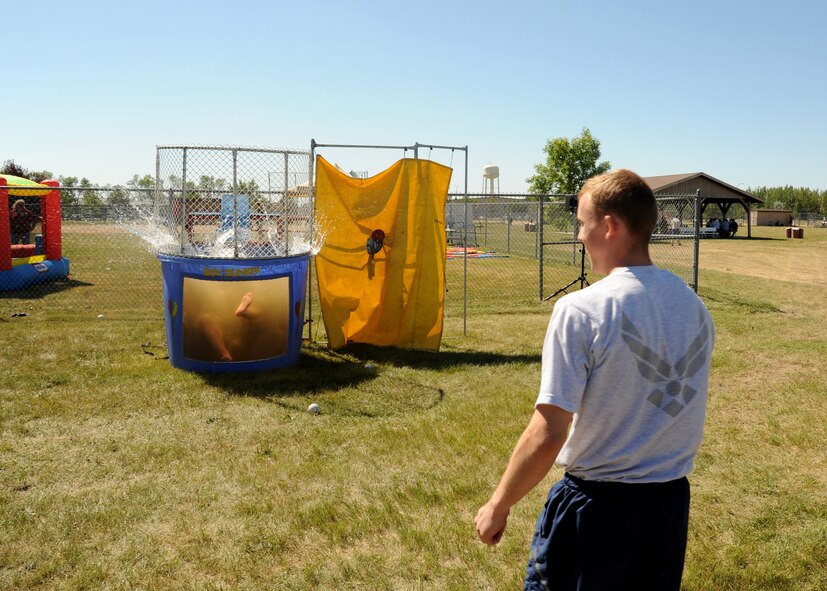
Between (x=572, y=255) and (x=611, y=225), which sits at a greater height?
(x=611, y=225)

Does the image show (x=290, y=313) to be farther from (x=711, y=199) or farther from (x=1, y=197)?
(x=711, y=199)

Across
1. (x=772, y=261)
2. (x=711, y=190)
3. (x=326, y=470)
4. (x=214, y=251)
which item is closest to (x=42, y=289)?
(x=214, y=251)

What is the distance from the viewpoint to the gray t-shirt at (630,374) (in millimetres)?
1822

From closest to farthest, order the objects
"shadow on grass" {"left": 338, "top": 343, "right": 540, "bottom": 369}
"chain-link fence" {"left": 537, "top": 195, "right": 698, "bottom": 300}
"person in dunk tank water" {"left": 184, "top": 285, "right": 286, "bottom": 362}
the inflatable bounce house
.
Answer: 1. "person in dunk tank water" {"left": 184, "top": 285, "right": 286, "bottom": 362}
2. "shadow on grass" {"left": 338, "top": 343, "right": 540, "bottom": 369}
3. the inflatable bounce house
4. "chain-link fence" {"left": 537, "top": 195, "right": 698, "bottom": 300}

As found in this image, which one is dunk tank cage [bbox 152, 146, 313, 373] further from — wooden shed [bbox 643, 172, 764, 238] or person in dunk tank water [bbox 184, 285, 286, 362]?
wooden shed [bbox 643, 172, 764, 238]

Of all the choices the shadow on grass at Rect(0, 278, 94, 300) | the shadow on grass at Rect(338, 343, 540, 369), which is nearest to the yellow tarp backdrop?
the shadow on grass at Rect(338, 343, 540, 369)

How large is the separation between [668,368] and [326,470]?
3307 millimetres

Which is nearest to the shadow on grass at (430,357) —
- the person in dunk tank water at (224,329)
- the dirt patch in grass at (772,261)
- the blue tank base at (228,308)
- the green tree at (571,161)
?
the blue tank base at (228,308)

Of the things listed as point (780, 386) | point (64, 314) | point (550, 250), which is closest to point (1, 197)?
point (64, 314)

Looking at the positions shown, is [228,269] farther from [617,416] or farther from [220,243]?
[617,416]

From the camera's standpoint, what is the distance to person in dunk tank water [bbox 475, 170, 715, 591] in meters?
1.83

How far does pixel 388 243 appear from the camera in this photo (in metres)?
8.32

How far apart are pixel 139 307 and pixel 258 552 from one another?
917 cm

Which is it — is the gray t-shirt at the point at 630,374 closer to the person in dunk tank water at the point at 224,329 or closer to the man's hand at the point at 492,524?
the man's hand at the point at 492,524
